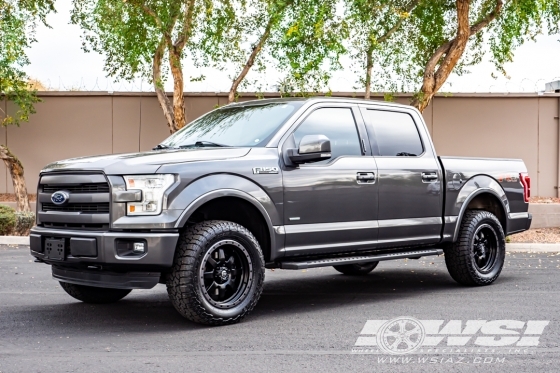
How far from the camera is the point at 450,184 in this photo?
9055 mm

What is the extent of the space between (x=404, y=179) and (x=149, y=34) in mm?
10417

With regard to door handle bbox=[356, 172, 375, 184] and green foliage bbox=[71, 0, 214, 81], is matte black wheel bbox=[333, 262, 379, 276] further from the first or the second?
green foliage bbox=[71, 0, 214, 81]

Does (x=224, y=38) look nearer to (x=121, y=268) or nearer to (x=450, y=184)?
(x=450, y=184)

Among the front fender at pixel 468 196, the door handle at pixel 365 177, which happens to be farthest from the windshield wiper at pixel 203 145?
the front fender at pixel 468 196

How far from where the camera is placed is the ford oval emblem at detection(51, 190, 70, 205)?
6.86 meters

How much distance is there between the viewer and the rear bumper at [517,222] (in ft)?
32.3

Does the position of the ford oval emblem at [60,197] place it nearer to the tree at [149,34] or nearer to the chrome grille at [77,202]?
the chrome grille at [77,202]

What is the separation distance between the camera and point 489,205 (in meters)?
9.92

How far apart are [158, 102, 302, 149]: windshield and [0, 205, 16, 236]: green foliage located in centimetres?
801

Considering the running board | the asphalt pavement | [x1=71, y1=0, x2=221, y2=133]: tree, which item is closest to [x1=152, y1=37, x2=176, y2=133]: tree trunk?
[x1=71, y1=0, x2=221, y2=133]: tree

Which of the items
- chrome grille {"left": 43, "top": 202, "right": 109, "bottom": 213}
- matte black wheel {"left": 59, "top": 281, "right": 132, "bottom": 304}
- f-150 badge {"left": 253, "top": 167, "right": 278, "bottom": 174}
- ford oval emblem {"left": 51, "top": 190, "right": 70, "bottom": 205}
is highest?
f-150 badge {"left": 253, "top": 167, "right": 278, "bottom": 174}

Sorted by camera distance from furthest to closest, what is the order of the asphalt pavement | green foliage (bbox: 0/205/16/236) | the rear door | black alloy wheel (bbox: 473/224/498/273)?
green foliage (bbox: 0/205/16/236) → black alloy wheel (bbox: 473/224/498/273) → the rear door → the asphalt pavement

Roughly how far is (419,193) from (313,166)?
63.0 inches

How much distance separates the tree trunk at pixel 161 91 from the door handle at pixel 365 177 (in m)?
10.6
